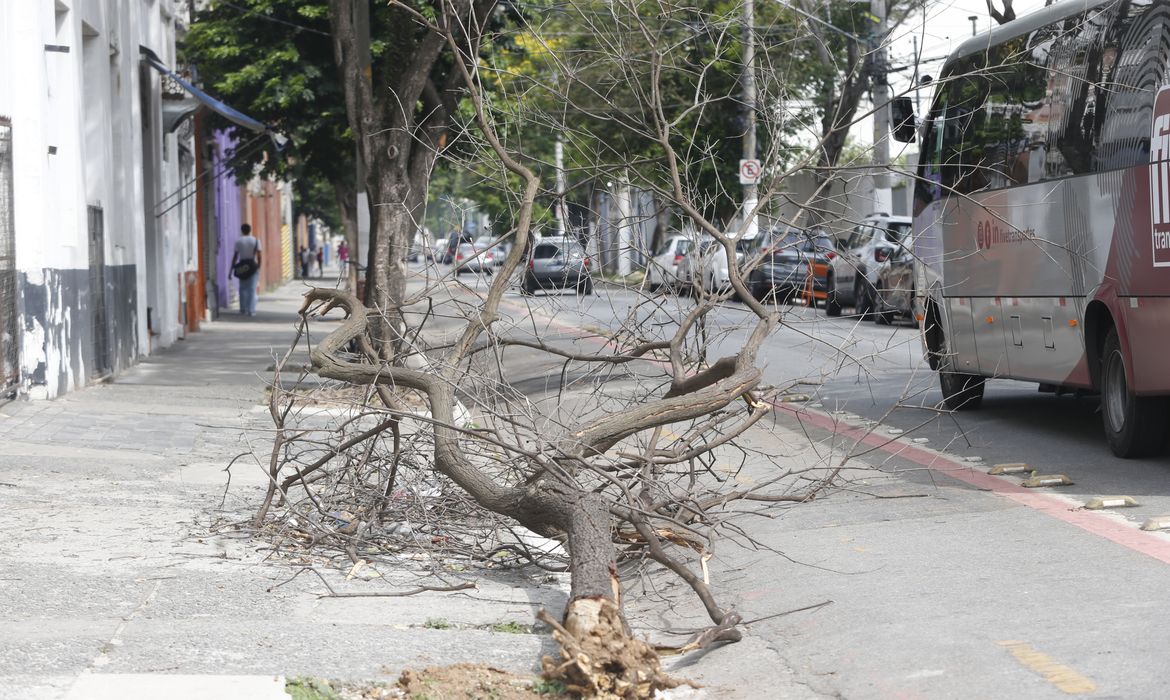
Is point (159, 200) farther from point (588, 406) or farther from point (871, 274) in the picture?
point (588, 406)

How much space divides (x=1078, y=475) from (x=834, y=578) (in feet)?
10.4


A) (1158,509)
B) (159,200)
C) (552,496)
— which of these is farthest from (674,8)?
(159,200)

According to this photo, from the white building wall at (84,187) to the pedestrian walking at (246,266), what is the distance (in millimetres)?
7607

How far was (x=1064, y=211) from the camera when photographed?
34.9 ft

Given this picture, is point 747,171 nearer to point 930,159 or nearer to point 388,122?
point 388,122

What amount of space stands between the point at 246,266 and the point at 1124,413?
24.3m

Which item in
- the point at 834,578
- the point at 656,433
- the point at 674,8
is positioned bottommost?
the point at 834,578

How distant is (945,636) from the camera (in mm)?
5676

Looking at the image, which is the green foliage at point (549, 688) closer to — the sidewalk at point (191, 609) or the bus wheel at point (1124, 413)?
the sidewalk at point (191, 609)

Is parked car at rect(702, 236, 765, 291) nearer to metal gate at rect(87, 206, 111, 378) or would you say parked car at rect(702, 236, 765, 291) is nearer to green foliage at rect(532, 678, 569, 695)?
green foliage at rect(532, 678, 569, 695)

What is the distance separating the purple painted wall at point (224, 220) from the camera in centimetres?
3362

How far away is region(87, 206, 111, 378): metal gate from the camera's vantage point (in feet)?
54.4

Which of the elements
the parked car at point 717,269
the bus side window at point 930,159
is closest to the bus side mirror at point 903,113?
the bus side window at point 930,159

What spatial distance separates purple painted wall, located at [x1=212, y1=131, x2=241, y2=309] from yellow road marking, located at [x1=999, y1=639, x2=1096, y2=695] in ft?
89.8
